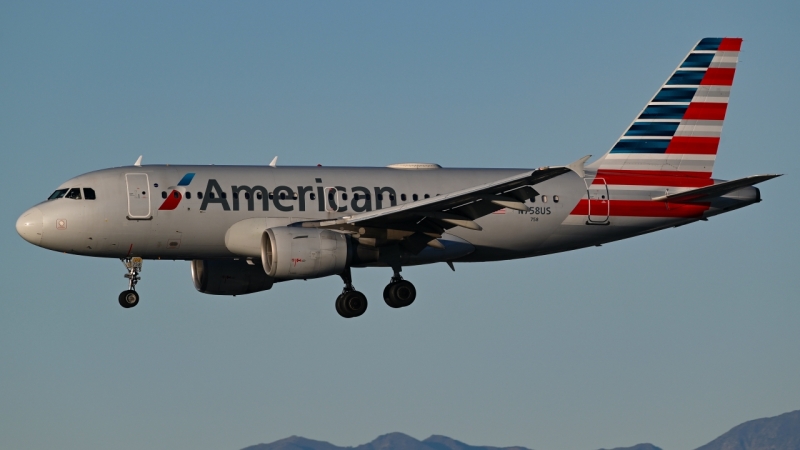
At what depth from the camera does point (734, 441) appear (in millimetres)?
111750

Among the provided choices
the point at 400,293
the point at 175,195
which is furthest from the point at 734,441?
the point at 175,195

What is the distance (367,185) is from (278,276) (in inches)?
216

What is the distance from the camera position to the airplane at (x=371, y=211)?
4097cm

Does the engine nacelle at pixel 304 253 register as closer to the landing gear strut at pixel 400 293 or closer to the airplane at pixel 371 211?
the airplane at pixel 371 211

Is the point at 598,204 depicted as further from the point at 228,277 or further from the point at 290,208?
the point at 228,277

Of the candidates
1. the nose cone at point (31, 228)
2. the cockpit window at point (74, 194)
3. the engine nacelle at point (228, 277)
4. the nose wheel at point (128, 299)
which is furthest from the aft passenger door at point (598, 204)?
the nose cone at point (31, 228)

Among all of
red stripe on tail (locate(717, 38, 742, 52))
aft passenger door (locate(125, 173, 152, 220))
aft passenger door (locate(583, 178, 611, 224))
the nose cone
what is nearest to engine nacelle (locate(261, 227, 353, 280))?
aft passenger door (locate(125, 173, 152, 220))

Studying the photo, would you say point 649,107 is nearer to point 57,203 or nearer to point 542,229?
point 542,229

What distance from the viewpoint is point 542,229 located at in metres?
45.5

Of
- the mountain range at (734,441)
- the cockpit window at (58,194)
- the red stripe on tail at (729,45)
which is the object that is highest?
the red stripe on tail at (729,45)

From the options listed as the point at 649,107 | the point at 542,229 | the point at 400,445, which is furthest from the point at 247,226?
the point at 400,445

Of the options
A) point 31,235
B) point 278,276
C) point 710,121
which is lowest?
point 278,276

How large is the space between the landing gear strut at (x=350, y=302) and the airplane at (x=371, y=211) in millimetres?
48

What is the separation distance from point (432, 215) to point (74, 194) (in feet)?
39.3
